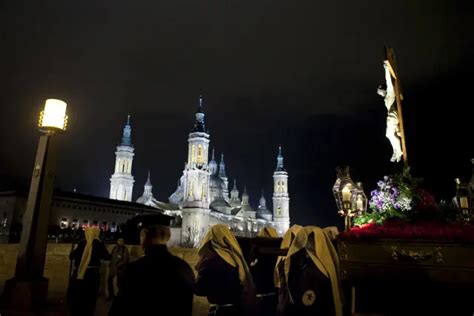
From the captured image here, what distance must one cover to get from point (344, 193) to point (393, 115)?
2.49 m

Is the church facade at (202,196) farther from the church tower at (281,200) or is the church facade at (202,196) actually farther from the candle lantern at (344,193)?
the candle lantern at (344,193)

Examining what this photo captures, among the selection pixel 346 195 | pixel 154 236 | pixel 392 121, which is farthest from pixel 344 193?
pixel 154 236

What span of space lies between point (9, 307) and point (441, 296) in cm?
677

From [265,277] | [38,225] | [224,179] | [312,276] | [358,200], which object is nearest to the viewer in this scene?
[312,276]

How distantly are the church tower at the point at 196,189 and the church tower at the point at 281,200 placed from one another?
26.4 m

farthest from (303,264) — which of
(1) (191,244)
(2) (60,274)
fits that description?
(1) (191,244)

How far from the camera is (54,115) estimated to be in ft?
24.1

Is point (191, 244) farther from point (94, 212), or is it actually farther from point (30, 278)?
point (30, 278)

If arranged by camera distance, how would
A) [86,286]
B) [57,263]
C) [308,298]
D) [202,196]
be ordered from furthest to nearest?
[202,196] → [57,263] → [86,286] → [308,298]

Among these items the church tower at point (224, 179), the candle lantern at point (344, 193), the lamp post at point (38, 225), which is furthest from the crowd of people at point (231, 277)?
the church tower at point (224, 179)

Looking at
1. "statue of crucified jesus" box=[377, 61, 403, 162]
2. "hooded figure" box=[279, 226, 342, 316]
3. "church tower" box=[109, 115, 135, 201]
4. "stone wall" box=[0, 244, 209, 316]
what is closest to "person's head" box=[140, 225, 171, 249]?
"hooded figure" box=[279, 226, 342, 316]

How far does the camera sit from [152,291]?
3.02 m

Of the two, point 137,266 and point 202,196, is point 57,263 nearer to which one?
point 137,266

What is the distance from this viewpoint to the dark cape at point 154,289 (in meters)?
2.99
